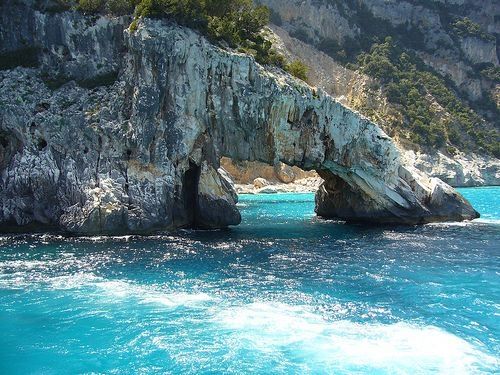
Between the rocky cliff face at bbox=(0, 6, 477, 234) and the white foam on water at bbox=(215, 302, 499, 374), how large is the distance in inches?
737

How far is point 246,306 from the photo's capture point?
18.5m

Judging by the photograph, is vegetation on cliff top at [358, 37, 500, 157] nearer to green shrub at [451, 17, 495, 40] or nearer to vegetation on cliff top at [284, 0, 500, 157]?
vegetation on cliff top at [284, 0, 500, 157]

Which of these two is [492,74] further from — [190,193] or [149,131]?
[149,131]

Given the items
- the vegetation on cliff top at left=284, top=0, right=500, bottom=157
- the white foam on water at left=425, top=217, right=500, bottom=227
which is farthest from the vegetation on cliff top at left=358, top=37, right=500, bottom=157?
the white foam on water at left=425, top=217, right=500, bottom=227

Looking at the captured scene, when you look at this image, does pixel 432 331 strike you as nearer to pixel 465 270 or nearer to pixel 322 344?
pixel 322 344

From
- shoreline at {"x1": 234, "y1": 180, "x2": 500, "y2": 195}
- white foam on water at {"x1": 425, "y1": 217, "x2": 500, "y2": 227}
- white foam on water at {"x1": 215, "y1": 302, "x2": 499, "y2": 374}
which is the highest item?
shoreline at {"x1": 234, "y1": 180, "x2": 500, "y2": 195}

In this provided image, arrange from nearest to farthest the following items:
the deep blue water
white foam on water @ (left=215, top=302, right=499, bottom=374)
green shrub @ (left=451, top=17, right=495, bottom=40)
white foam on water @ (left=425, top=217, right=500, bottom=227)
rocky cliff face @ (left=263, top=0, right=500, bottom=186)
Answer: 1. white foam on water @ (left=215, top=302, right=499, bottom=374)
2. the deep blue water
3. white foam on water @ (left=425, top=217, right=500, bottom=227)
4. rocky cliff face @ (left=263, top=0, right=500, bottom=186)
5. green shrub @ (left=451, top=17, right=495, bottom=40)

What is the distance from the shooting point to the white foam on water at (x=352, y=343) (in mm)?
13680

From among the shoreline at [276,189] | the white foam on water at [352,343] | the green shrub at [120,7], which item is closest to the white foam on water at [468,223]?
the white foam on water at [352,343]

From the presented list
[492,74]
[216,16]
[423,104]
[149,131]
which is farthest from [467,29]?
[149,131]

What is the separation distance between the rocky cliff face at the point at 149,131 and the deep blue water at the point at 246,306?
148 inches

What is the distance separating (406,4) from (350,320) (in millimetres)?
140774

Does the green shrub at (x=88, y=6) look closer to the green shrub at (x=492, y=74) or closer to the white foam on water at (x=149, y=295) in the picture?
the white foam on water at (x=149, y=295)

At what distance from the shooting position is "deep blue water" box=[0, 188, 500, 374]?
14070 millimetres
